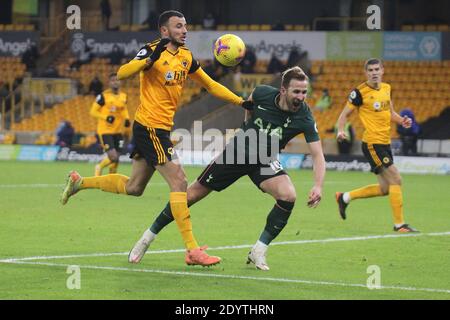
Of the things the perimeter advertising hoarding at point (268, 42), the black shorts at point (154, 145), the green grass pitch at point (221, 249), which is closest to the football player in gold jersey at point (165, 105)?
the black shorts at point (154, 145)

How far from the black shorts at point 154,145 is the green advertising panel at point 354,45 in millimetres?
25724

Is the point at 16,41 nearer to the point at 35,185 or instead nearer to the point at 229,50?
the point at 35,185

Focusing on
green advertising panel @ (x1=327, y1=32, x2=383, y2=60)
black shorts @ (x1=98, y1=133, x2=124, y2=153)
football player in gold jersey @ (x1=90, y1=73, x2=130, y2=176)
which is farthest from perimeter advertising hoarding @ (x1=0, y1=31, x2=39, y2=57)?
black shorts @ (x1=98, y1=133, x2=124, y2=153)

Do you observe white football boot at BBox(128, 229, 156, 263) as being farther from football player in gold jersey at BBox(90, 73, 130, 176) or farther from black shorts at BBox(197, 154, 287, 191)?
football player in gold jersey at BBox(90, 73, 130, 176)

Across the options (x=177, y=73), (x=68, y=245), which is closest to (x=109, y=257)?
(x=68, y=245)

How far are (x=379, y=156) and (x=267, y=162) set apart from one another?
4930mm

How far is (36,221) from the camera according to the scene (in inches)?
601

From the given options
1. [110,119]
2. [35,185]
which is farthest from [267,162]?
[35,185]

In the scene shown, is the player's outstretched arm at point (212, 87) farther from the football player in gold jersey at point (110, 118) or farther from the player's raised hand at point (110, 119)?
the player's raised hand at point (110, 119)

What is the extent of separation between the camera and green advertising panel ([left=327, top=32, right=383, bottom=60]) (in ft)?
118

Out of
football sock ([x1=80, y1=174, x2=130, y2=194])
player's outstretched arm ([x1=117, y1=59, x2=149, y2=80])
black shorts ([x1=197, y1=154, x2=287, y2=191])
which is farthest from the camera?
football sock ([x1=80, y1=174, x2=130, y2=194])

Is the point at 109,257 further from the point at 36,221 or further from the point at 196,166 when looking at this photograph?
the point at 196,166

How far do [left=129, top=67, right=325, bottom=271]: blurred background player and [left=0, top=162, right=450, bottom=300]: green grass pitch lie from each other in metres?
0.40
